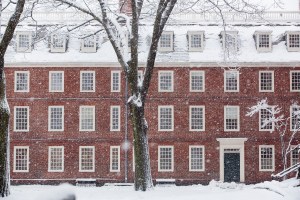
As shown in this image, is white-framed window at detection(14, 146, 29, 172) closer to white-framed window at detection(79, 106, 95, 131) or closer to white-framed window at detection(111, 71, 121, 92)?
white-framed window at detection(79, 106, 95, 131)

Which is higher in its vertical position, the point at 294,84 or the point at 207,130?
the point at 294,84

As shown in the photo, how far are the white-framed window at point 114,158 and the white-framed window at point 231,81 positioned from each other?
8.92 meters

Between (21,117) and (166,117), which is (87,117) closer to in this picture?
(21,117)

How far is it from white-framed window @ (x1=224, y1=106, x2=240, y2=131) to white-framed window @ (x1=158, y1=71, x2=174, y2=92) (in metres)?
4.20

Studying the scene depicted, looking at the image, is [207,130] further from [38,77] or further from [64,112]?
[38,77]

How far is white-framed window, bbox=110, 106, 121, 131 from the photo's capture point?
35750mm

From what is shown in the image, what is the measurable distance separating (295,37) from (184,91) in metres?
9.07

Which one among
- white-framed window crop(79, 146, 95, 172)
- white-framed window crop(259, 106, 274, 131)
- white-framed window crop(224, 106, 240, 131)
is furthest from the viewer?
white-framed window crop(224, 106, 240, 131)

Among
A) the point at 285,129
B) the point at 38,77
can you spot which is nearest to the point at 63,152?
the point at 38,77

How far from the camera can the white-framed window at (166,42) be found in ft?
120

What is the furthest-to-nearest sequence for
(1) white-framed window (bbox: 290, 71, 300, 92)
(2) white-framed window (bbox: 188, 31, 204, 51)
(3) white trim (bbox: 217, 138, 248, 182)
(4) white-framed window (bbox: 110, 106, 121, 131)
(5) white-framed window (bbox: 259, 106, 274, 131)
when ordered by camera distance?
(2) white-framed window (bbox: 188, 31, 204, 51) → (1) white-framed window (bbox: 290, 71, 300, 92) → (4) white-framed window (bbox: 110, 106, 121, 131) → (5) white-framed window (bbox: 259, 106, 274, 131) → (3) white trim (bbox: 217, 138, 248, 182)

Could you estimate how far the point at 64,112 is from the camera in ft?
117

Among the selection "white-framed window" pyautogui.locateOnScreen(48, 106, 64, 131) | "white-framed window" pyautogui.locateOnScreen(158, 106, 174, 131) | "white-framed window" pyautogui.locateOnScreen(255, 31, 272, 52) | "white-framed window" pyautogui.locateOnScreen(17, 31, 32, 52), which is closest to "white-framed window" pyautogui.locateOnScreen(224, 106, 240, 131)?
"white-framed window" pyautogui.locateOnScreen(158, 106, 174, 131)

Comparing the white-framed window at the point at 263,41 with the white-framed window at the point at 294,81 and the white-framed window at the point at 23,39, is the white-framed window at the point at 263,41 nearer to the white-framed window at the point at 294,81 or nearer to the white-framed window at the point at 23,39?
the white-framed window at the point at 294,81
